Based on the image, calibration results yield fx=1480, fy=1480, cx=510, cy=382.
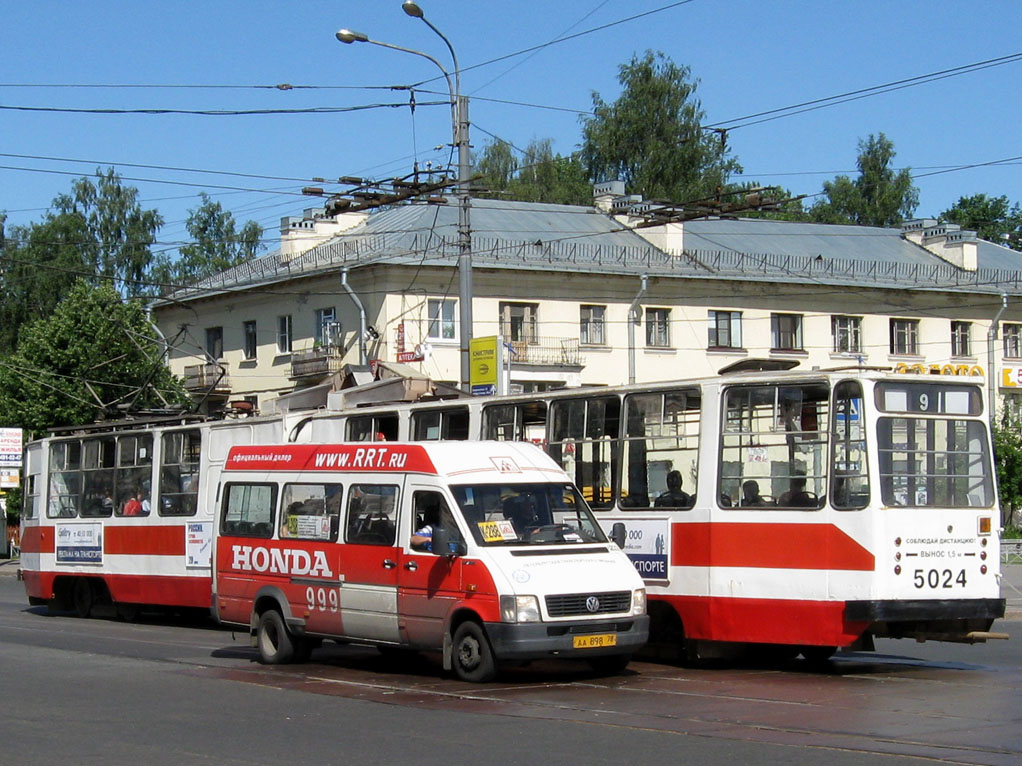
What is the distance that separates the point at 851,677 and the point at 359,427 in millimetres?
8253

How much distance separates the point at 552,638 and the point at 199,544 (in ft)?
33.0

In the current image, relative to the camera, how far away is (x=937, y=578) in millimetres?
14031

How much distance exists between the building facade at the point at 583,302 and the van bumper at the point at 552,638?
30313 millimetres

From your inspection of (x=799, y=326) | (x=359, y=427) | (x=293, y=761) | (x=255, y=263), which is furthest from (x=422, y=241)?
(x=293, y=761)

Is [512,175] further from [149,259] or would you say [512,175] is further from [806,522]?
[806,522]

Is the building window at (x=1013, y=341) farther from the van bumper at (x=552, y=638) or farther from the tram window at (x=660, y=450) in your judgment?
the van bumper at (x=552, y=638)

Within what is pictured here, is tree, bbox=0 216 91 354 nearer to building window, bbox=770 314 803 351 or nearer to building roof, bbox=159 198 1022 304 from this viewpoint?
building roof, bbox=159 198 1022 304

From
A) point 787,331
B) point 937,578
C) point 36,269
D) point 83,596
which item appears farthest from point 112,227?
point 937,578

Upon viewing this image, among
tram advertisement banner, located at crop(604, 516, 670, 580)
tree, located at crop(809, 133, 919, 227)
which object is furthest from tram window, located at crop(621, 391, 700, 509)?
tree, located at crop(809, 133, 919, 227)

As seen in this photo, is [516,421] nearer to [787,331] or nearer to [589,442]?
[589,442]

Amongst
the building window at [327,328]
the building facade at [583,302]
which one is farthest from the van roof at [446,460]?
the building window at [327,328]

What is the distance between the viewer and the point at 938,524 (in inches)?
555

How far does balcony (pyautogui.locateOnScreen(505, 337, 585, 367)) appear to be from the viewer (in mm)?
48656

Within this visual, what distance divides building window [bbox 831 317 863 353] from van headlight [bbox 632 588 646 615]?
1638 inches
